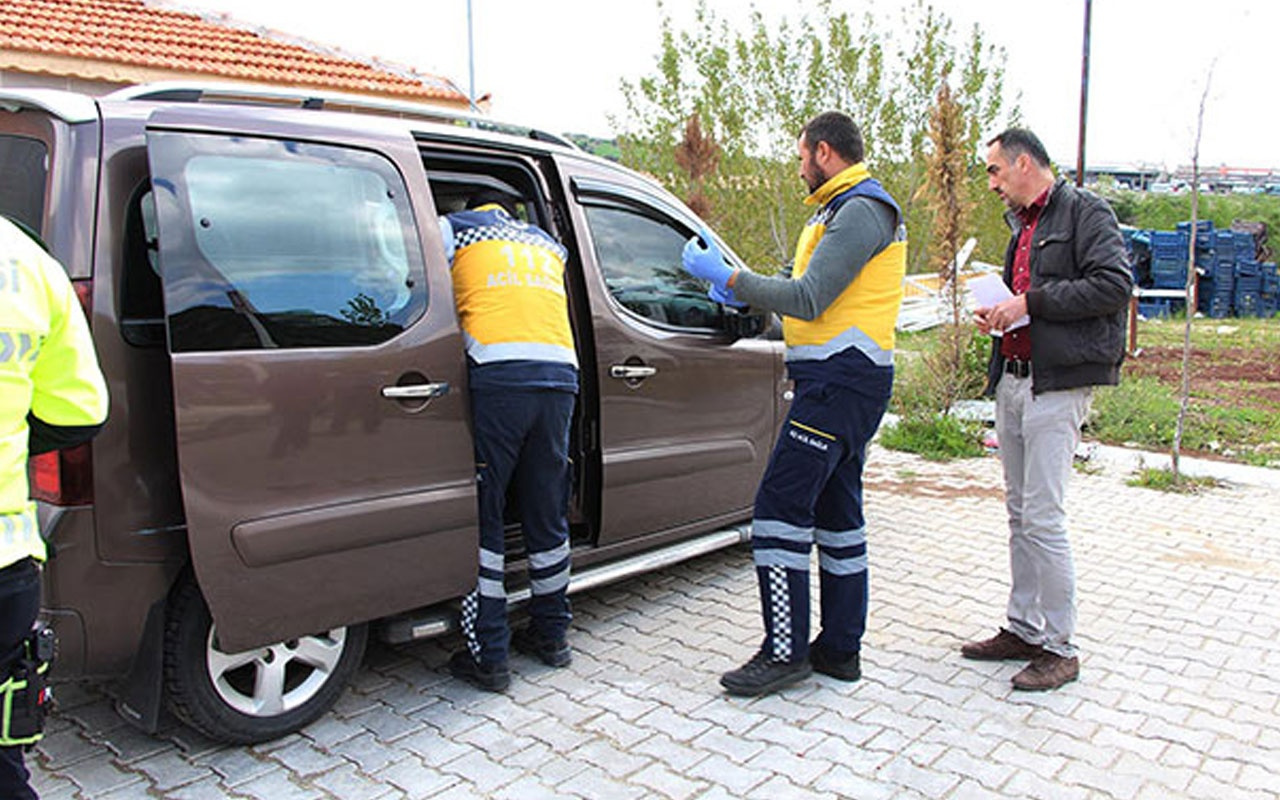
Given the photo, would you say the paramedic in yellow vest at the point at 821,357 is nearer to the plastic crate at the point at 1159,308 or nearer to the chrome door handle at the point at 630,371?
the chrome door handle at the point at 630,371

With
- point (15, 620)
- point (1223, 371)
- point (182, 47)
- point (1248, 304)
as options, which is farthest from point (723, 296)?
point (1248, 304)

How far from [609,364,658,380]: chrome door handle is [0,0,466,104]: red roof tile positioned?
779 cm

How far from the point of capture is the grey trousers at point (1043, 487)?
359 cm

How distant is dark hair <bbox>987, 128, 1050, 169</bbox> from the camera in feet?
11.9

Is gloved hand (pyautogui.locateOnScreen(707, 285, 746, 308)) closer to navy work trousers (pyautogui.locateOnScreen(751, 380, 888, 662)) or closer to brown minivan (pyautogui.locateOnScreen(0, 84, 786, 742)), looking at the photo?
navy work trousers (pyautogui.locateOnScreen(751, 380, 888, 662))

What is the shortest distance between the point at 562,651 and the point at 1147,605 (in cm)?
279

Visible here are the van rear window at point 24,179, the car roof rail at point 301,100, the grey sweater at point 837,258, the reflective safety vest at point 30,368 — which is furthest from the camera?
the grey sweater at point 837,258

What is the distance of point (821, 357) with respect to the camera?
3.50m

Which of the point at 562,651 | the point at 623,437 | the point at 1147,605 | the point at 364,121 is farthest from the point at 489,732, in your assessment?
the point at 1147,605

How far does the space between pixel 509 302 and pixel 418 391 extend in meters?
0.49

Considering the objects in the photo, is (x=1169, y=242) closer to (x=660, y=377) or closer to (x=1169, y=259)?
(x=1169, y=259)

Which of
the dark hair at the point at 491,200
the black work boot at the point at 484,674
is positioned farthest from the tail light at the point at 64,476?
the dark hair at the point at 491,200

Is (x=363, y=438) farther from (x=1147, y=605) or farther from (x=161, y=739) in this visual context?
(x=1147, y=605)

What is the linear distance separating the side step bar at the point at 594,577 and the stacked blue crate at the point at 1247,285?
69.6 ft
